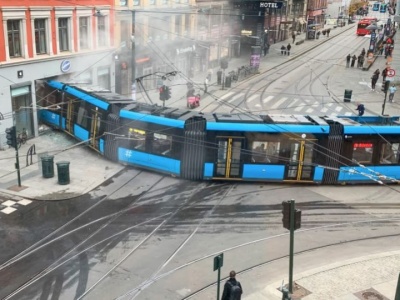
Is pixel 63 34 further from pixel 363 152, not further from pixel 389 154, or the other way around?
pixel 389 154

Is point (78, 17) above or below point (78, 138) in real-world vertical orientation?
above

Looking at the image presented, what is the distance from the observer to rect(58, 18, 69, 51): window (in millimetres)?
26219

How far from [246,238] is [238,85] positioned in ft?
88.6

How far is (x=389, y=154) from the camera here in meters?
18.8

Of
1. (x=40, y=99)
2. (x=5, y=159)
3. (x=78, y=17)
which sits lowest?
(x=5, y=159)

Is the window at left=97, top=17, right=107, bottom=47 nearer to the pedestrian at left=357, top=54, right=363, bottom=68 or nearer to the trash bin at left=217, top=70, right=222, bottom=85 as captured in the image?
the trash bin at left=217, top=70, right=222, bottom=85

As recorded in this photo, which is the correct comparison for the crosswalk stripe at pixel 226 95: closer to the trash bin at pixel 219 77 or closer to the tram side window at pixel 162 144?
the trash bin at pixel 219 77

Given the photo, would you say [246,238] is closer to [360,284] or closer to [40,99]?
[360,284]

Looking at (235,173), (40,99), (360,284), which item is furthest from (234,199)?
(40,99)

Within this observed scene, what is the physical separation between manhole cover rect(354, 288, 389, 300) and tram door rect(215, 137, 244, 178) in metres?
8.03

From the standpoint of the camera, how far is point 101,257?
43.1 feet

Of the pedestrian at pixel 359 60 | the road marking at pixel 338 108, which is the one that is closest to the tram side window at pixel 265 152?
the road marking at pixel 338 108

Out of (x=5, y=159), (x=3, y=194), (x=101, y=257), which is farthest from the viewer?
(x=5, y=159)

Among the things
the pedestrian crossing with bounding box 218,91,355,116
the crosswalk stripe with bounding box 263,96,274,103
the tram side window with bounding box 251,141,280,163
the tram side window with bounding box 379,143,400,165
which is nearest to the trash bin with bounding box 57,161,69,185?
the tram side window with bounding box 251,141,280,163
